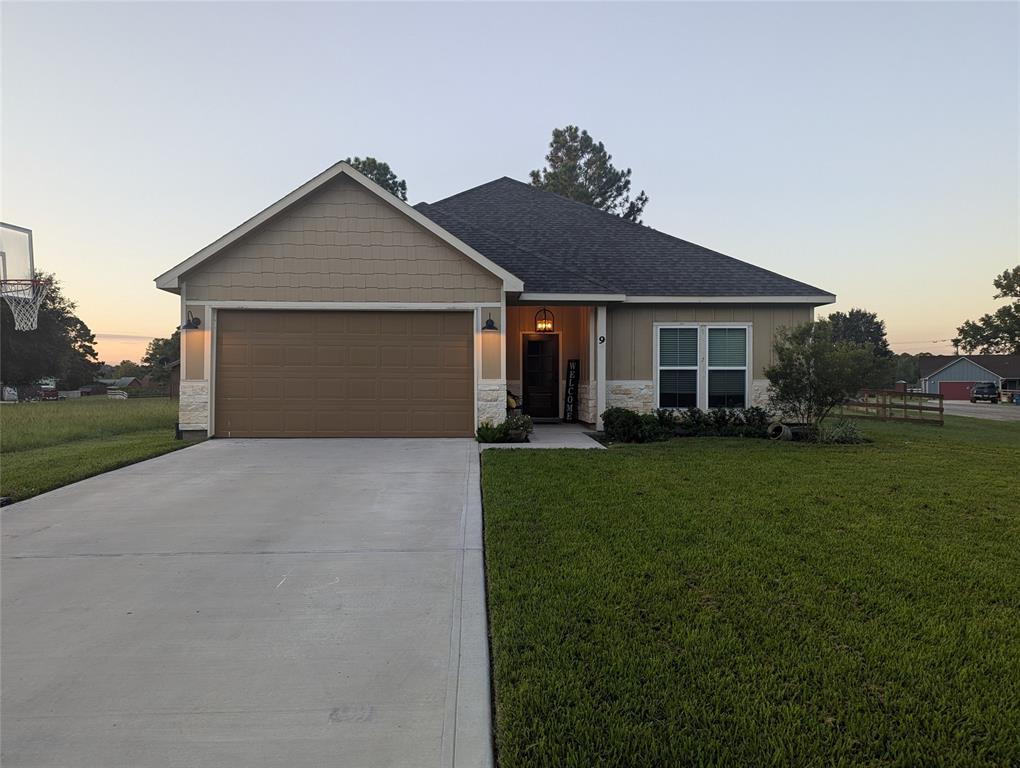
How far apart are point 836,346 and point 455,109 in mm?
13696

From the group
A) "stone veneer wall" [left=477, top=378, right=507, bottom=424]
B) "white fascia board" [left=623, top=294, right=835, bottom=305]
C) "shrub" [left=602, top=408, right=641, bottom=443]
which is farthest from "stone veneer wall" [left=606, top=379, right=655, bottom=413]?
"stone veneer wall" [left=477, top=378, right=507, bottom=424]

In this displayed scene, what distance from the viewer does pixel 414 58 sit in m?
Answer: 14.7

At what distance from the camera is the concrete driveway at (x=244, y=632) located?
2.06 m

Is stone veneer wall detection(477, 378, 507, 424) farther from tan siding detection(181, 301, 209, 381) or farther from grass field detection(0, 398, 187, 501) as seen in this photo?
grass field detection(0, 398, 187, 501)

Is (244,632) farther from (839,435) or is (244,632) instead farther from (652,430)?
(839,435)

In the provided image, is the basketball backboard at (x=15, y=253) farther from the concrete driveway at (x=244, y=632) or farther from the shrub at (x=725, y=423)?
the shrub at (x=725, y=423)

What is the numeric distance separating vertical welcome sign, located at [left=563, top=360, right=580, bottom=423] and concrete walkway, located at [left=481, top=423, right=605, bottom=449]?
1.94ft

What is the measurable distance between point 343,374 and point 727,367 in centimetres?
847

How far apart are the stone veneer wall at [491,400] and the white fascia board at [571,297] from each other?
6.45 feet

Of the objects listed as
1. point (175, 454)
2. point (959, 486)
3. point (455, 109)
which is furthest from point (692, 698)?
point (455, 109)

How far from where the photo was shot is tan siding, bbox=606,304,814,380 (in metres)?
11.9

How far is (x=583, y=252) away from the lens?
13484 mm

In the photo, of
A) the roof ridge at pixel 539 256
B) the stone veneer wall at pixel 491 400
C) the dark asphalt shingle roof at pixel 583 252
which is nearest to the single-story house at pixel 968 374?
the dark asphalt shingle roof at pixel 583 252

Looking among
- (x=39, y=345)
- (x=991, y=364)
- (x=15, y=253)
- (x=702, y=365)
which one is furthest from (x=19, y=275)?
(x=991, y=364)
